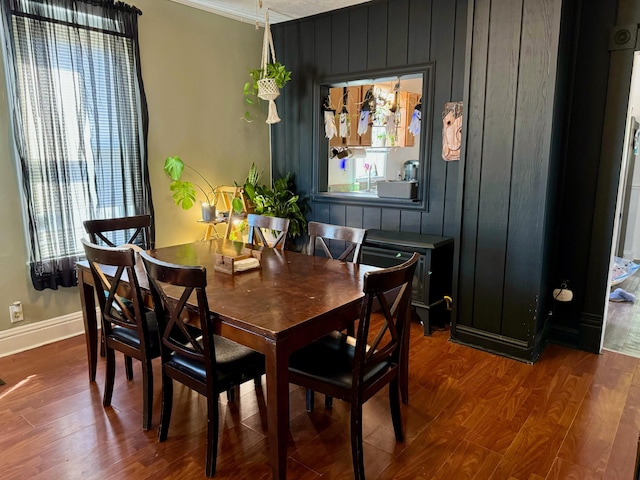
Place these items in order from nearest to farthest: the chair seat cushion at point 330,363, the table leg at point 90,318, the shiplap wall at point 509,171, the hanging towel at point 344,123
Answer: the chair seat cushion at point 330,363
the table leg at point 90,318
the shiplap wall at point 509,171
the hanging towel at point 344,123

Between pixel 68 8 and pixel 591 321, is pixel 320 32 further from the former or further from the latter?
pixel 591 321

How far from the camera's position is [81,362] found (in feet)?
9.67

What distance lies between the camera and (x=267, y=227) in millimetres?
3096

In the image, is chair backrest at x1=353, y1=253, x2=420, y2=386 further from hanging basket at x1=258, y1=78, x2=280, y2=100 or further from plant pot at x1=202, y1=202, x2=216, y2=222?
hanging basket at x1=258, y1=78, x2=280, y2=100

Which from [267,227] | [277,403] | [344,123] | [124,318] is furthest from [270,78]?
[277,403]

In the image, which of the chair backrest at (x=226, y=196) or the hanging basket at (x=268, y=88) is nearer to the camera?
the hanging basket at (x=268, y=88)

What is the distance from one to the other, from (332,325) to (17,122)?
2.52 m

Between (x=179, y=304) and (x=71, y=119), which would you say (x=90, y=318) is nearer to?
(x=179, y=304)

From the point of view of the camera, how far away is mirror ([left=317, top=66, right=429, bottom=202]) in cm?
380

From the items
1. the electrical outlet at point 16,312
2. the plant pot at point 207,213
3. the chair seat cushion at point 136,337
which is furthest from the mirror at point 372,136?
the electrical outlet at point 16,312

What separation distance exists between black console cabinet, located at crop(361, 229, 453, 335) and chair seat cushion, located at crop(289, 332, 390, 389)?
1.38 m

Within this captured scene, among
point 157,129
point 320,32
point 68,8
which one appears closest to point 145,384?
point 157,129

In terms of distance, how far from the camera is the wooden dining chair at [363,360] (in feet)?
5.72

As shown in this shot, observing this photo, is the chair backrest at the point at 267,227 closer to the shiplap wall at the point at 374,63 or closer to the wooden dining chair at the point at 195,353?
the wooden dining chair at the point at 195,353
